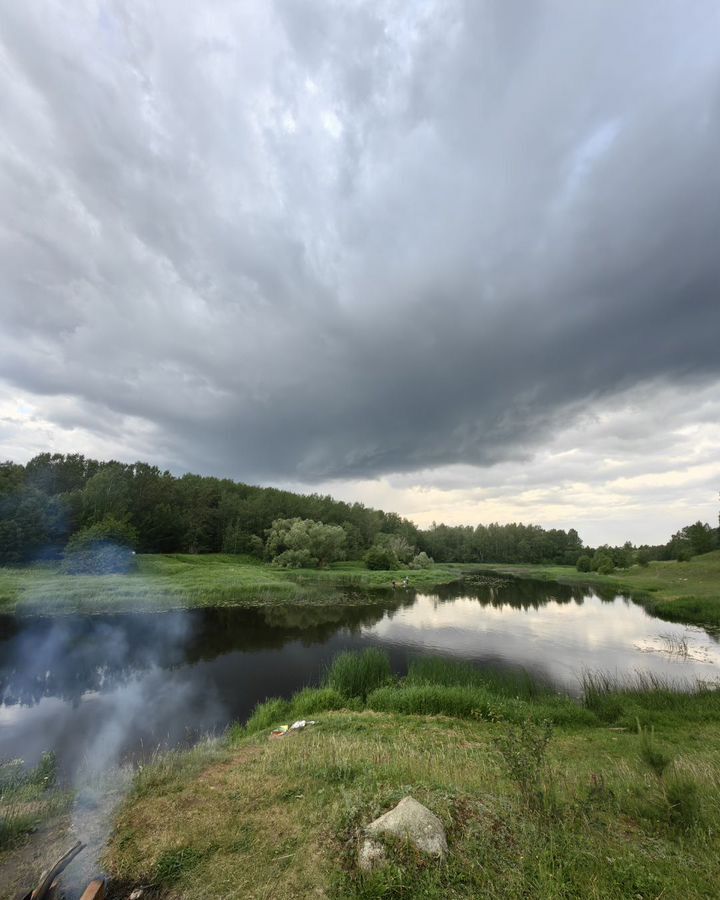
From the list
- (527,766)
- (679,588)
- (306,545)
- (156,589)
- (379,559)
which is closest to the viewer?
(527,766)

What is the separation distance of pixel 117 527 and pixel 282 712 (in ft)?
160

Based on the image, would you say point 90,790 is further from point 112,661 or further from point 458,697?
point 112,661

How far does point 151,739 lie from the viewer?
13.5 m

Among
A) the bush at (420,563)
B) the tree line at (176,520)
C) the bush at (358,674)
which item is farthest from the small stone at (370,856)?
the bush at (420,563)

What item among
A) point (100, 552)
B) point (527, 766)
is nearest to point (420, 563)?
point (100, 552)

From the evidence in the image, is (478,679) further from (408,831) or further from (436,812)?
(408,831)

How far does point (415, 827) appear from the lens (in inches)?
225

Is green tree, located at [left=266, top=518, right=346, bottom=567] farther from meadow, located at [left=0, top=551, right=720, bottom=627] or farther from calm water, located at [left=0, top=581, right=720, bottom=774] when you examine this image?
calm water, located at [left=0, top=581, right=720, bottom=774]

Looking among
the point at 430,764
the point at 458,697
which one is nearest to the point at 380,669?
the point at 458,697

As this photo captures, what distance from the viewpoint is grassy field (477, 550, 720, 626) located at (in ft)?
135

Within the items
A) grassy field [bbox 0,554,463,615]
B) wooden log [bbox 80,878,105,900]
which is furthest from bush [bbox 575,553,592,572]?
wooden log [bbox 80,878,105,900]

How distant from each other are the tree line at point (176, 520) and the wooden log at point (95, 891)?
53.5 meters

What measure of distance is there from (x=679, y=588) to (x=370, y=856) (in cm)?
6875

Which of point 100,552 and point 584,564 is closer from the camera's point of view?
point 100,552
